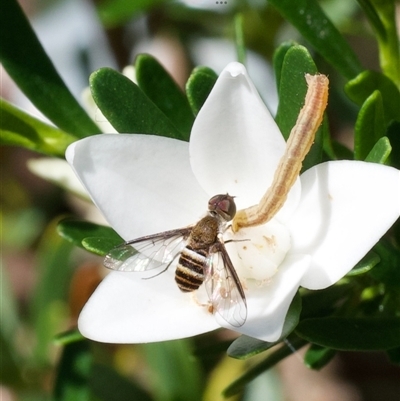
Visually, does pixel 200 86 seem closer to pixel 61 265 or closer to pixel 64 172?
pixel 64 172

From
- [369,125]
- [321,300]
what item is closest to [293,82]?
[369,125]

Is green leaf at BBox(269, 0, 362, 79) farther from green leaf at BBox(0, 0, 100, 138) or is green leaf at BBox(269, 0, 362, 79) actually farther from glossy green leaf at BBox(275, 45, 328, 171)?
green leaf at BBox(0, 0, 100, 138)

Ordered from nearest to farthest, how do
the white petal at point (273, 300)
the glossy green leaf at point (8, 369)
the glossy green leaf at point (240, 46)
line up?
the white petal at point (273, 300)
the glossy green leaf at point (240, 46)
the glossy green leaf at point (8, 369)

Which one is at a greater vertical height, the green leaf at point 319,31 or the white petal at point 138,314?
the green leaf at point 319,31

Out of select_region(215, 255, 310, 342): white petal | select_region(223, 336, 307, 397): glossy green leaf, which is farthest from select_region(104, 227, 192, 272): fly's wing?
select_region(223, 336, 307, 397): glossy green leaf

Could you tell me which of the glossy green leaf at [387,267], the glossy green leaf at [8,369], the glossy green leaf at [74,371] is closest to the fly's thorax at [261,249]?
the glossy green leaf at [387,267]

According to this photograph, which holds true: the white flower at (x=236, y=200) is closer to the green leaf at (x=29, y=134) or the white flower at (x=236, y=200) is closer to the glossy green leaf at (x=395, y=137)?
the glossy green leaf at (x=395, y=137)

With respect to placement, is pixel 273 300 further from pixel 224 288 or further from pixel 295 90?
pixel 295 90
